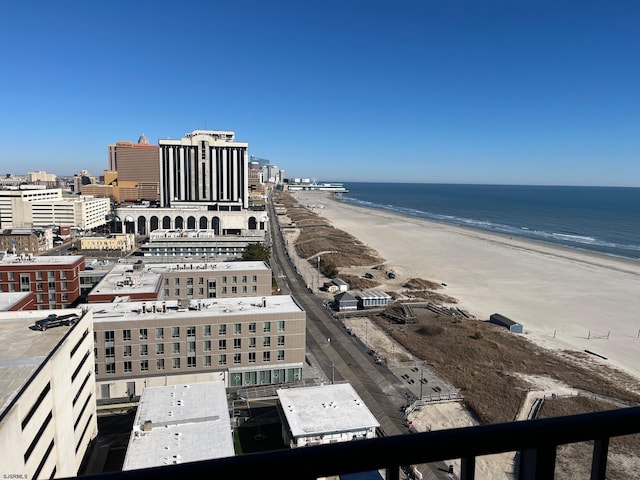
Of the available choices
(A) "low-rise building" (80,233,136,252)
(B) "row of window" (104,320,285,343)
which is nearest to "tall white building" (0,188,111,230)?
(A) "low-rise building" (80,233,136,252)

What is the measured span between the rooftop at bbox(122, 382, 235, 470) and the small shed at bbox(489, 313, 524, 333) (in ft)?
89.7

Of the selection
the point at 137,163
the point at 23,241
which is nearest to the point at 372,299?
the point at 23,241

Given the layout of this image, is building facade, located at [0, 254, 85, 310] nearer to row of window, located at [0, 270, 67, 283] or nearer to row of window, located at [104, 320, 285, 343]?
row of window, located at [0, 270, 67, 283]

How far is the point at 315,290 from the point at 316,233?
4447 centimetres

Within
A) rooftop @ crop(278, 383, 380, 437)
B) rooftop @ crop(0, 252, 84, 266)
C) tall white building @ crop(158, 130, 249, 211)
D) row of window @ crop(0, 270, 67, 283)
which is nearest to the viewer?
rooftop @ crop(278, 383, 380, 437)

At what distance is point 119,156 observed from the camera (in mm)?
158625

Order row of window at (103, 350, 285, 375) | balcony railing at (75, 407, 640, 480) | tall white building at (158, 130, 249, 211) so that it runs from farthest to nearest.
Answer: tall white building at (158, 130, 249, 211) → row of window at (103, 350, 285, 375) → balcony railing at (75, 407, 640, 480)

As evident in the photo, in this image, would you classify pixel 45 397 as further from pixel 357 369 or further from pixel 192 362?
pixel 357 369

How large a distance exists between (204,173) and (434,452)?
341ft

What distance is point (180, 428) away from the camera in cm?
1916

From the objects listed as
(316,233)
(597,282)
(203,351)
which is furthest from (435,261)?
(203,351)

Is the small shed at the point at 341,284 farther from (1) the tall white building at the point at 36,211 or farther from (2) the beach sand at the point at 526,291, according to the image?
(1) the tall white building at the point at 36,211

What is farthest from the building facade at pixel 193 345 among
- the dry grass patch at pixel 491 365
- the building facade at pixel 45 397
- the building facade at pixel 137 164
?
the building facade at pixel 137 164

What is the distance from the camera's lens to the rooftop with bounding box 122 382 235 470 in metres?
17.3
